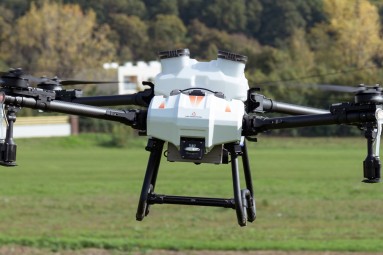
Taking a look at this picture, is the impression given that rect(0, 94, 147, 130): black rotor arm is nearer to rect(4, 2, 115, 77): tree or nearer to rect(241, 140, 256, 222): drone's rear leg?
rect(241, 140, 256, 222): drone's rear leg

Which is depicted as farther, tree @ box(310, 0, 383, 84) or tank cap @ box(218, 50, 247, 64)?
tree @ box(310, 0, 383, 84)

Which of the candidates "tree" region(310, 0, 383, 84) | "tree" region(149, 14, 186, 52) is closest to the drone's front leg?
"tree" region(310, 0, 383, 84)

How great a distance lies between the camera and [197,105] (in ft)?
33.7

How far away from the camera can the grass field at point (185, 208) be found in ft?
111

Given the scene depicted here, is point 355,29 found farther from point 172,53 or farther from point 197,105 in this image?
point 197,105

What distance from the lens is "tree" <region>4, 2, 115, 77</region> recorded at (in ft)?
383

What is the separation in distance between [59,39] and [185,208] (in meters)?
84.6

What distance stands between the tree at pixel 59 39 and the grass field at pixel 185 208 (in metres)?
42.6

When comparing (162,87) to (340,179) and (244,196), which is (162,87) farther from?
(340,179)

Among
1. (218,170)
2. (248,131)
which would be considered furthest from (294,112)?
(218,170)

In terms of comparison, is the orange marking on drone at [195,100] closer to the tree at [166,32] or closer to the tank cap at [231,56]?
the tank cap at [231,56]

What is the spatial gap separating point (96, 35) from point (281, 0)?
31005 millimetres

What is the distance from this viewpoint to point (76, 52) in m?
125

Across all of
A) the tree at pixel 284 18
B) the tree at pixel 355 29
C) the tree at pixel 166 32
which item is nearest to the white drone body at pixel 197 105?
the tree at pixel 355 29
